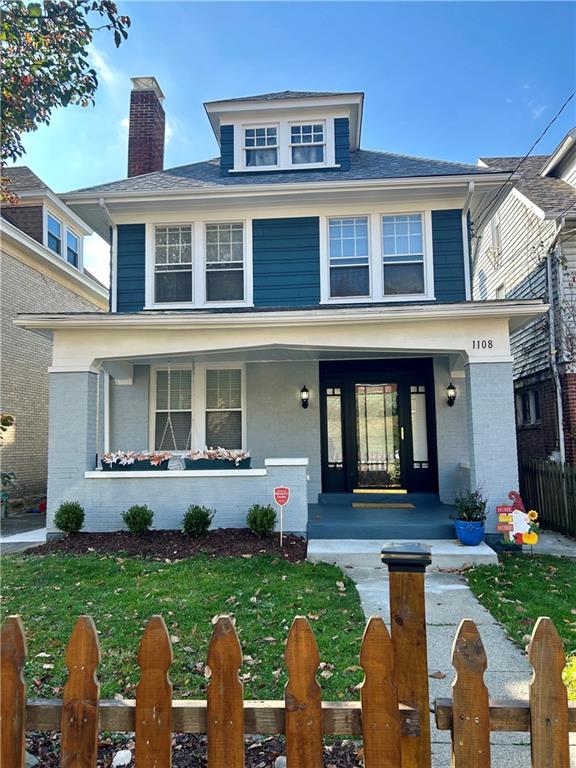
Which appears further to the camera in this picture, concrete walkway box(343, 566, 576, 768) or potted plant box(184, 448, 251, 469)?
potted plant box(184, 448, 251, 469)

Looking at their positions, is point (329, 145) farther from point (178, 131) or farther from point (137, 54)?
point (137, 54)

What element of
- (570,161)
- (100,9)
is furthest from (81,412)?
(570,161)

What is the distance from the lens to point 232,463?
305 inches

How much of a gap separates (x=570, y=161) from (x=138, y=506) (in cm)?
1199

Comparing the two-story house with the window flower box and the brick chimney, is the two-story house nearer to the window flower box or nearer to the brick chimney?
the window flower box

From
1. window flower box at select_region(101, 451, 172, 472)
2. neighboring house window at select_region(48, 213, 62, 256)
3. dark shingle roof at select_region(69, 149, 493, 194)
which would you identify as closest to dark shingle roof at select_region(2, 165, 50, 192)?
neighboring house window at select_region(48, 213, 62, 256)

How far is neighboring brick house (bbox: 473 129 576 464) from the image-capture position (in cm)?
979

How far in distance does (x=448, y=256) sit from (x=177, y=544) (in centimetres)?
685

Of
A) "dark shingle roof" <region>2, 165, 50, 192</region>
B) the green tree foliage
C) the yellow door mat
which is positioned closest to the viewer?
the green tree foliage

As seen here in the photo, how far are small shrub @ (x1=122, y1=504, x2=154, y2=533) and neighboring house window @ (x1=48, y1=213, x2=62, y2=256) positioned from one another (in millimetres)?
10721

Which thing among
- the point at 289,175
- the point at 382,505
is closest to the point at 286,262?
the point at 289,175

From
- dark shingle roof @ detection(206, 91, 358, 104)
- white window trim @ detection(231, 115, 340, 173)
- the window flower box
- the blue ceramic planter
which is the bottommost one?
the blue ceramic planter

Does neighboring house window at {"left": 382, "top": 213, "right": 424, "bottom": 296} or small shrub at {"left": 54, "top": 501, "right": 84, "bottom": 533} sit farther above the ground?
neighboring house window at {"left": 382, "top": 213, "right": 424, "bottom": 296}

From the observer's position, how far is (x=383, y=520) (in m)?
7.46
